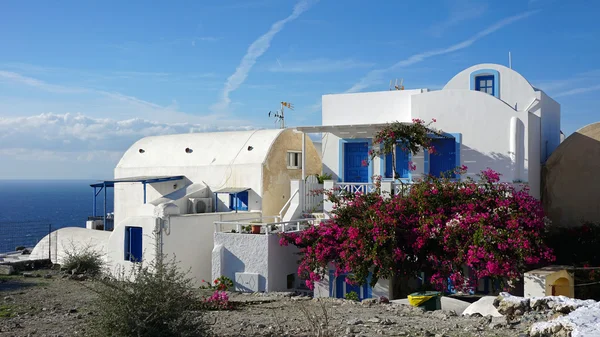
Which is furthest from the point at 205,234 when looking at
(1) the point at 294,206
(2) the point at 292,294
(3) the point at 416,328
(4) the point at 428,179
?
(3) the point at 416,328

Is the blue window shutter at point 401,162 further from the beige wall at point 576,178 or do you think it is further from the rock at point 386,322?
the rock at point 386,322

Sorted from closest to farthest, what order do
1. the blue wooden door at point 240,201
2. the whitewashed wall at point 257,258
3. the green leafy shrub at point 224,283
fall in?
1. the whitewashed wall at point 257,258
2. the green leafy shrub at point 224,283
3. the blue wooden door at point 240,201

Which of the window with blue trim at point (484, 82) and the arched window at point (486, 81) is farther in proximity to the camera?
the window with blue trim at point (484, 82)

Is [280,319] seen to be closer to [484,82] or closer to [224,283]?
[224,283]

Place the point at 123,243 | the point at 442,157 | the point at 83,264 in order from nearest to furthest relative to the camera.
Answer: the point at 442,157
the point at 83,264
the point at 123,243

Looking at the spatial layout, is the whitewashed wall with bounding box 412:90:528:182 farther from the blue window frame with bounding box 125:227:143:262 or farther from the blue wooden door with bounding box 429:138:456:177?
the blue window frame with bounding box 125:227:143:262

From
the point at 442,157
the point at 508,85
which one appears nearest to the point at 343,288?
the point at 442,157

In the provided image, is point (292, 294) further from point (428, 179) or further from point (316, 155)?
point (316, 155)

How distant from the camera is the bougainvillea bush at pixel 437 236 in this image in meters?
15.8

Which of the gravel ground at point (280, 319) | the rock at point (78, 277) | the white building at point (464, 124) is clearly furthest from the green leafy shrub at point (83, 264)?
the white building at point (464, 124)

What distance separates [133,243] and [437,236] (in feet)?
35.3

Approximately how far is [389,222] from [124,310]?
9.18 meters

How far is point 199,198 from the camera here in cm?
2472

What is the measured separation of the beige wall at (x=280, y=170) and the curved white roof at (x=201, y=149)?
1.25 feet
